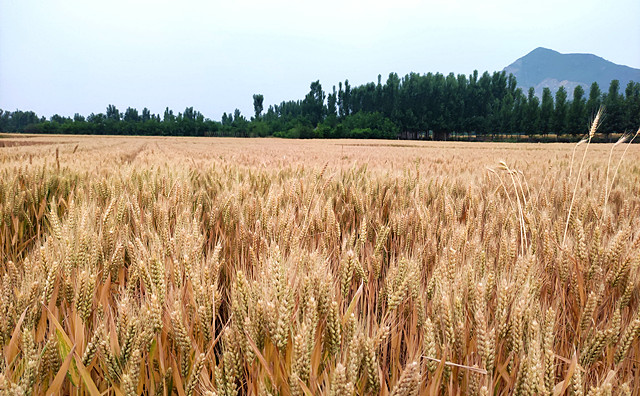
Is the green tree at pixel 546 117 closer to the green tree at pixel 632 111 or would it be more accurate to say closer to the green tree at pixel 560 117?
the green tree at pixel 560 117

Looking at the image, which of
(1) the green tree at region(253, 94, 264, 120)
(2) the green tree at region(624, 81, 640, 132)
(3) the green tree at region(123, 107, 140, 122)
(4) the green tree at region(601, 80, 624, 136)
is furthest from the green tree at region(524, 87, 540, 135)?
(3) the green tree at region(123, 107, 140, 122)

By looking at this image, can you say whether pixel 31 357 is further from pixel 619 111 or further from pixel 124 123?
pixel 124 123

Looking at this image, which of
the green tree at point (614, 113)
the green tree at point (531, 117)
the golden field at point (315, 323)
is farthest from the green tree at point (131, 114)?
the golden field at point (315, 323)

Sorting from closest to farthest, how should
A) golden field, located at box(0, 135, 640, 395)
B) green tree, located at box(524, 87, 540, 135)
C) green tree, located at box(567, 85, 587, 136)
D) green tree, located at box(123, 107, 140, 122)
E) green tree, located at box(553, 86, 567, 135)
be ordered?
golden field, located at box(0, 135, 640, 395) < green tree, located at box(567, 85, 587, 136) < green tree, located at box(553, 86, 567, 135) < green tree, located at box(524, 87, 540, 135) < green tree, located at box(123, 107, 140, 122)

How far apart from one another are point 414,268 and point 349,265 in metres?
0.18

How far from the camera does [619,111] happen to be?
55.3m

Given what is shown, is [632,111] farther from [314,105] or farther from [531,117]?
[314,105]

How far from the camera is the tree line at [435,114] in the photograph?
188 feet

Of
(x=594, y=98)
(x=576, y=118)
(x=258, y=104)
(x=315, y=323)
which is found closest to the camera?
(x=315, y=323)

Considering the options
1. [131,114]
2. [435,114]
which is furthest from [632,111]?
[131,114]

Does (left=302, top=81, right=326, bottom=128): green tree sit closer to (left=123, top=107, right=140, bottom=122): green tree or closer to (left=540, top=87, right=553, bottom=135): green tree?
(left=540, top=87, right=553, bottom=135): green tree

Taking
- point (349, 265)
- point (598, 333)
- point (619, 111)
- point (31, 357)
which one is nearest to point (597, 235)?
point (598, 333)

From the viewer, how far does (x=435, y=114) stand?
231ft

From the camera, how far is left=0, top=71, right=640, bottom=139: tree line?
57.3 metres
